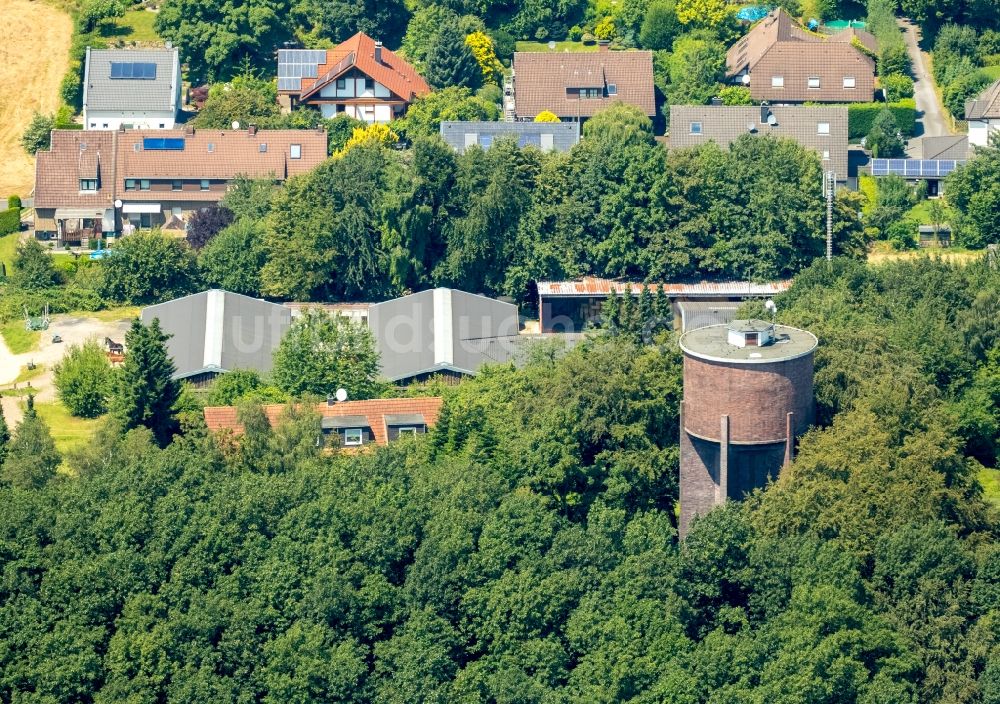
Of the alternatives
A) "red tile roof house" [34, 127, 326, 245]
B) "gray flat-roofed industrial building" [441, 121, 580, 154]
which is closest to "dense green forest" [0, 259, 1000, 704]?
"red tile roof house" [34, 127, 326, 245]

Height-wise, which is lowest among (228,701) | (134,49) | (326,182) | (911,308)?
(228,701)

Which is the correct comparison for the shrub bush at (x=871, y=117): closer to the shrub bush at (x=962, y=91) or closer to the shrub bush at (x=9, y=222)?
the shrub bush at (x=962, y=91)

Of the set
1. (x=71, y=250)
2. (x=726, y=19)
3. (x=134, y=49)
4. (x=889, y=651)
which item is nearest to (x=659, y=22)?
(x=726, y=19)

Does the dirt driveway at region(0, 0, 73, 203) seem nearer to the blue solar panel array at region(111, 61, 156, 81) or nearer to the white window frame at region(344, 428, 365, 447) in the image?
the blue solar panel array at region(111, 61, 156, 81)

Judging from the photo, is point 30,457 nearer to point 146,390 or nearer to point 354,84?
point 146,390

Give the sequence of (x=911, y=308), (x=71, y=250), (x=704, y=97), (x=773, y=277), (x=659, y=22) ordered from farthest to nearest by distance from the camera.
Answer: (x=659, y=22)
(x=704, y=97)
(x=71, y=250)
(x=773, y=277)
(x=911, y=308)

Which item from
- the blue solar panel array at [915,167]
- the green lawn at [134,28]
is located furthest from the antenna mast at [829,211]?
the green lawn at [134,28]

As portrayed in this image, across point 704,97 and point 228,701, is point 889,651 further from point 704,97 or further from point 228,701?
point 704,97
